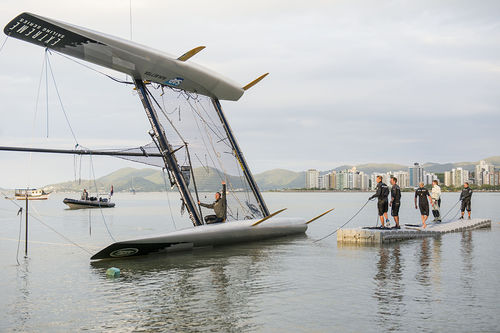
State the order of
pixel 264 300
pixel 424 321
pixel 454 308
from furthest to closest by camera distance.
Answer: pixel 264 300 < pixel 454 308 < pixel 424 321

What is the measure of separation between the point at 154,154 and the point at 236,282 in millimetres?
6466

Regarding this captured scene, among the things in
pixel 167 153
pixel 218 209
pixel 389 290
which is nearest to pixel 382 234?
pixel 218 209

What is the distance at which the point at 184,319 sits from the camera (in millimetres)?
8430

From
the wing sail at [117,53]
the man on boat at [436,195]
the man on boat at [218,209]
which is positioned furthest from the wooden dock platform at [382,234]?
the wing sail at [117,53]

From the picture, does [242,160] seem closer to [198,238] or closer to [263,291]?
[198,238]

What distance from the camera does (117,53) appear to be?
49.0 feet

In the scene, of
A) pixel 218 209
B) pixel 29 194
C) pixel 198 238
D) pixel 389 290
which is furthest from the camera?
pixel 29 194

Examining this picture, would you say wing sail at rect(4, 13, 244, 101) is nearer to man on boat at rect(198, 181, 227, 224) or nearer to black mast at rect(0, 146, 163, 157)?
black mast at rect(0, 146, 163, 157)

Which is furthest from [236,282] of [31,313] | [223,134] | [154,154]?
[223,134]

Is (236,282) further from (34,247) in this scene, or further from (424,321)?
(34,247)

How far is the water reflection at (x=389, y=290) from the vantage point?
27.1 feet

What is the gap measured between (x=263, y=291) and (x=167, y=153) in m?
7.37

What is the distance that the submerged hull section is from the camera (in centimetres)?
1483

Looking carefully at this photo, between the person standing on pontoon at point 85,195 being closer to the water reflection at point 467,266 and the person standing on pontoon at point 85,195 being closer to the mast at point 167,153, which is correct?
the mast at point 167,153
